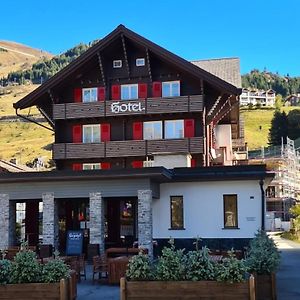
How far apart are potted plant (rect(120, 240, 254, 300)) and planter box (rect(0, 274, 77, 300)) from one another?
1.22m

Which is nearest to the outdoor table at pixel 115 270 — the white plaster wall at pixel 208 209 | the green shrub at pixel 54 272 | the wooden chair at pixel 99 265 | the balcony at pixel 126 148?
the wooden chair at pixel 99 265

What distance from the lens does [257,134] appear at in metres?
130

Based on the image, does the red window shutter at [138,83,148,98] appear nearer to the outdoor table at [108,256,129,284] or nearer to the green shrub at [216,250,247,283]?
the outdoor table at [108,256,129,284]

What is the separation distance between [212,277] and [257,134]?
12172 cm

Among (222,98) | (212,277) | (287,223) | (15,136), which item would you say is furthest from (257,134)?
(212,277)

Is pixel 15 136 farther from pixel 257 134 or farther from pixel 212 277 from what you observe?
pixel 212 277

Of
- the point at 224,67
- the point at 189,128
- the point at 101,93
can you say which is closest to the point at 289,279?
the point at 189,128

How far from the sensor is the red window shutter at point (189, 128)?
3434cm

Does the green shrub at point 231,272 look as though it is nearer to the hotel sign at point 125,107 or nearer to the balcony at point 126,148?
the balcony at point 126,148

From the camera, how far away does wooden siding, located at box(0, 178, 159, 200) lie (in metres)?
22.5

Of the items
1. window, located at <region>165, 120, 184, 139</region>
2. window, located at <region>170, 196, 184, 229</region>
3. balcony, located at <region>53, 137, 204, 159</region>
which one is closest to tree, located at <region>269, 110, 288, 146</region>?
window, located at <region>165, 120, 184, 139</region>

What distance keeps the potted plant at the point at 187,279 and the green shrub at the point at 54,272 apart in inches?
51.3

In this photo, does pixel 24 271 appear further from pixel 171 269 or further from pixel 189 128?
pixel 189 128

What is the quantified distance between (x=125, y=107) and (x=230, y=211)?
12.8 meters
